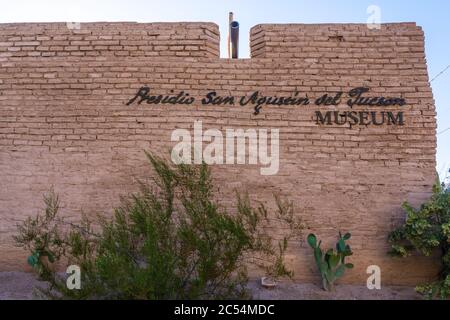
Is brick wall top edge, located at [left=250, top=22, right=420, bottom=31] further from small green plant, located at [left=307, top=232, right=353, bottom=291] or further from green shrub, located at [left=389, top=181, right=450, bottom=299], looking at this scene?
small green plant, located at [left=307, top=232, right=353, bottom=291]

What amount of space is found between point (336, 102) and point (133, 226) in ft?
11.8

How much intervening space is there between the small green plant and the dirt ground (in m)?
0.19

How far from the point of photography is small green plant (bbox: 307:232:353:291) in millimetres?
6406

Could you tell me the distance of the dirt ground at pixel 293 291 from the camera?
6.26m

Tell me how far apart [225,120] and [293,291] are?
2.62m

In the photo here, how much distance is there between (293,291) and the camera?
6445 millimetres

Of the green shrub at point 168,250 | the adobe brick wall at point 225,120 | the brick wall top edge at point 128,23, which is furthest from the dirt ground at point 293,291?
the brick wall top edge at point 128,23

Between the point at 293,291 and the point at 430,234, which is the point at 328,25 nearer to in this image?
the point at 430,234

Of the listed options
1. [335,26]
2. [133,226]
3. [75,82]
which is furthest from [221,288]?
[335,26]

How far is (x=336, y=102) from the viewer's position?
714 cm

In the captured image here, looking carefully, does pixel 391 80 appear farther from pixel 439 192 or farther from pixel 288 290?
pixel 288 290

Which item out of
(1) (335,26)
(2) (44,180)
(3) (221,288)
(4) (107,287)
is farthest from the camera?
(1) (335,26)

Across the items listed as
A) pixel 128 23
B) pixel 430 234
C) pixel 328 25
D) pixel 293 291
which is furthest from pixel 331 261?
pixel 128 23

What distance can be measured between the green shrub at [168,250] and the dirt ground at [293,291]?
0.94 ft
